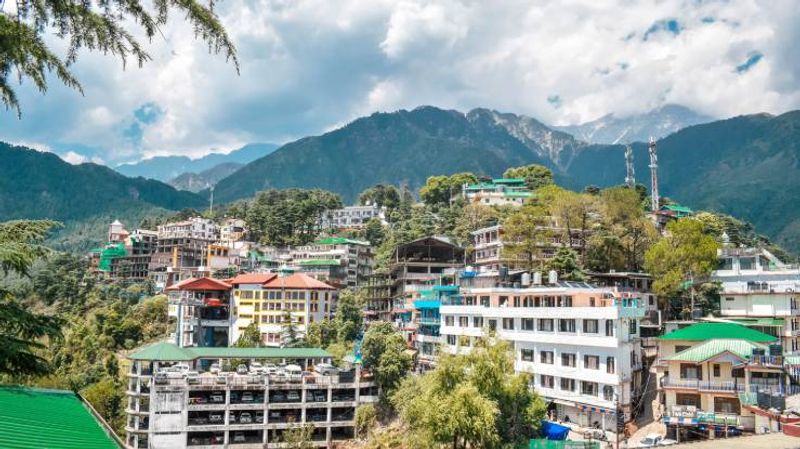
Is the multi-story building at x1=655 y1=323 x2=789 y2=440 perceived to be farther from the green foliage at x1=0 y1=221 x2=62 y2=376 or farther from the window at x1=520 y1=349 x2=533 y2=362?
the green foliage at x1=0 y1=221 x2=62 y2=376

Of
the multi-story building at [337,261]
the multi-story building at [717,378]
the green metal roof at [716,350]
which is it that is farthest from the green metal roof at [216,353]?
the green metal roof at [716,350]

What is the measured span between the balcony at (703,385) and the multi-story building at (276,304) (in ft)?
125

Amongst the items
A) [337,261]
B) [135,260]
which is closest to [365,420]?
[337,261]

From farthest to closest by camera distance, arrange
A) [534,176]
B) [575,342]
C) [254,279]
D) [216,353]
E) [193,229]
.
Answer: [534,176] → [193,229] → [254,279] → [216,353] → [575,342]

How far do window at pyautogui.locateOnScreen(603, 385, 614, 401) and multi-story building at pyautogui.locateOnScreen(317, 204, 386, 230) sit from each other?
76.0 metres

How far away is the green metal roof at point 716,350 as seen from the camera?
32.5 metres

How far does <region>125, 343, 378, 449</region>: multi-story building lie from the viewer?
43844 mm

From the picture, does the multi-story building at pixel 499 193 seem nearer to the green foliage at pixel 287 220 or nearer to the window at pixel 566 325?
the green foliage at pixel 287 220

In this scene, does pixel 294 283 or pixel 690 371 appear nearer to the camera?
pixel 690 371

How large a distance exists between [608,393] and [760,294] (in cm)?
1509

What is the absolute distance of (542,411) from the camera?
32875 millimetres

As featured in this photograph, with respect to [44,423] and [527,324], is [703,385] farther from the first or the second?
[44,423]

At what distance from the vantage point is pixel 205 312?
219ft

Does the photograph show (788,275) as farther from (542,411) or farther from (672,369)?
(542,411)
